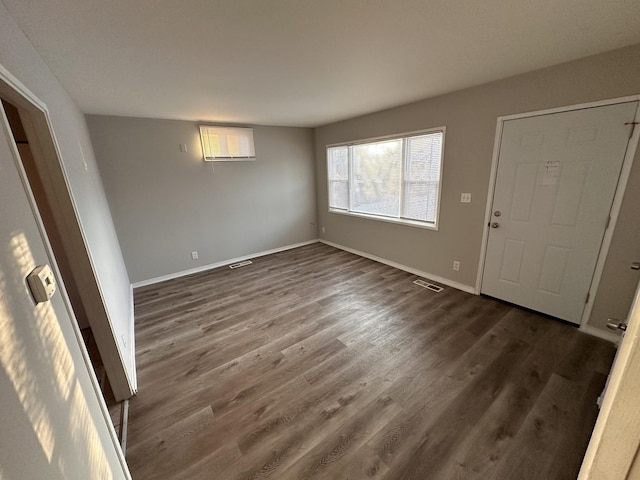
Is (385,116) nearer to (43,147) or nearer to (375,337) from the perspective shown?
(375,337)

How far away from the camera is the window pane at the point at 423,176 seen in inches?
128

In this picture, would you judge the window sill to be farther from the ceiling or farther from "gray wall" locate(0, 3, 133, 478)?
"gray wall" locate(0, 3, 133, 478)

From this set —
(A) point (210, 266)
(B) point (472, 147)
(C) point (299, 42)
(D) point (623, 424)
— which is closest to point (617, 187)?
(B) point (472, 147)

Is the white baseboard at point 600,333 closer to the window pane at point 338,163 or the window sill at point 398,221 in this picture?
the window sill at point 398,221

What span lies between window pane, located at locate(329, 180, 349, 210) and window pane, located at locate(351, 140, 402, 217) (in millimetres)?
195

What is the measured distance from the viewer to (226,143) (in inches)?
159

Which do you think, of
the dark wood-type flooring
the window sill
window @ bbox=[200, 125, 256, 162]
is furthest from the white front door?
window @ bbox=[200, 125, 256, 162]

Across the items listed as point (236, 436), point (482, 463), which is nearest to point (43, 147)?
point (236, 436)

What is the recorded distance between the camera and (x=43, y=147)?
1.40 m

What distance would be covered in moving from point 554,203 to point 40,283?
352cm

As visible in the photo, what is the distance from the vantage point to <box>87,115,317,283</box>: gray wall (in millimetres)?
3383

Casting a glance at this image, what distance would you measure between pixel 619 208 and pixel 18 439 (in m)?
3.53

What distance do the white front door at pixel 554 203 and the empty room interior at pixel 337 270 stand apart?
0.05ft

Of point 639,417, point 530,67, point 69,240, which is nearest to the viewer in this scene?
point 639,417
